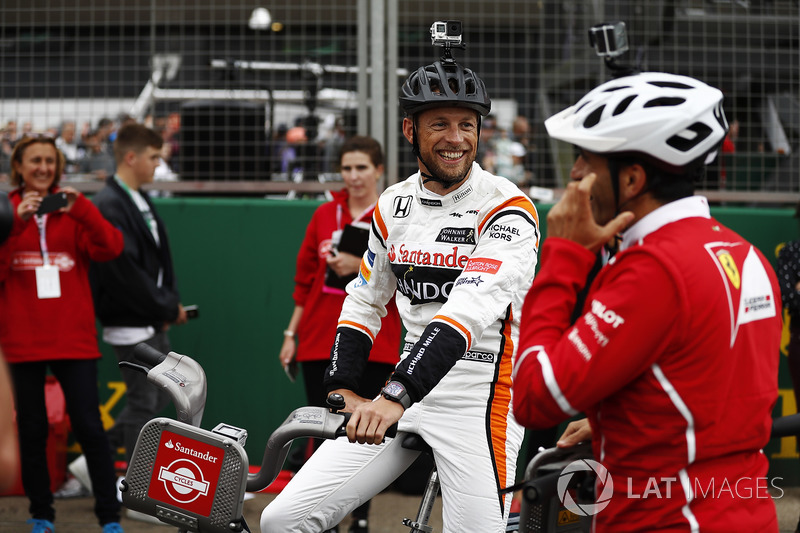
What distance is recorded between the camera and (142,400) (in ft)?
19.1

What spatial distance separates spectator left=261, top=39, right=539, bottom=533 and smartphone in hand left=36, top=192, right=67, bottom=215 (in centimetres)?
252

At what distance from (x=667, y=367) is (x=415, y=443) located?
1362 millimetres

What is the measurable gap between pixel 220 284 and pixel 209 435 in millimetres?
4183

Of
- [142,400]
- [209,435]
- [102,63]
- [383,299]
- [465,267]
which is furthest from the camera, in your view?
[102,63]

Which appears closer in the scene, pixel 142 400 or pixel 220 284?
pixel 142 400

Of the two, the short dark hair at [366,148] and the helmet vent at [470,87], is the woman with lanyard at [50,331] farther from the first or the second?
the helmet vent at [470,87]

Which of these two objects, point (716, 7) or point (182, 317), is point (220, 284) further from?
point (716, 7)

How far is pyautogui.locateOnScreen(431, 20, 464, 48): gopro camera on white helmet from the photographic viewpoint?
136 inches

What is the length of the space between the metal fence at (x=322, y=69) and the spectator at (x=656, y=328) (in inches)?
180

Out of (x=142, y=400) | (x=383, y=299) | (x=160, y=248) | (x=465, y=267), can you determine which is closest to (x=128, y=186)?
(x=160, y=248)

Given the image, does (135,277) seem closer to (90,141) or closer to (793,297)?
(90,141)

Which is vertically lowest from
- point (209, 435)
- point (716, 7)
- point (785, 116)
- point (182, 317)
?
point (182, 317)

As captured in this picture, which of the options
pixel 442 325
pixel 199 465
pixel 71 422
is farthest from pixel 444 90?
pixel 71 422

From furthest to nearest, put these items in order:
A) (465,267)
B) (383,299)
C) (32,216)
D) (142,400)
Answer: (142,400)
(32,216)
(383,299)
(465,267)
